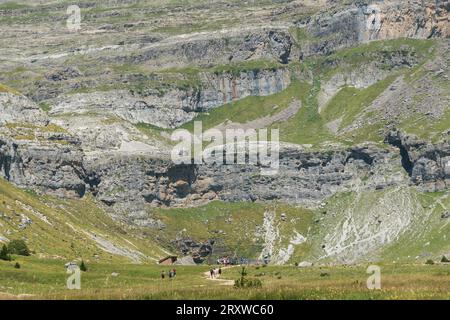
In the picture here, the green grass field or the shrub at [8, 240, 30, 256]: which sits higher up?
the shrub at [8, 240, 30, 256]

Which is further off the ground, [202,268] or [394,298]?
[202,268]

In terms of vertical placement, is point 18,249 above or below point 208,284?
above

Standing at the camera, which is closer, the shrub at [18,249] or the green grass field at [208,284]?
the green grass field at [208,284]

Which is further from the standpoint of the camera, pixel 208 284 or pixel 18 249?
pixel 18 249

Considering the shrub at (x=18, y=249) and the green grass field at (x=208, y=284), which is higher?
the shrub at (x=18, y=249)

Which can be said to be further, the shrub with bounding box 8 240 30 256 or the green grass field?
the shrub with bounding box 8 240 30 256
